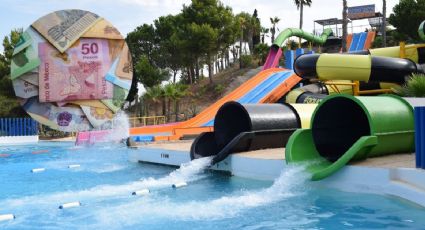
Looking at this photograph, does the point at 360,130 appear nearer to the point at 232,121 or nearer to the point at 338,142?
the point at 338,142

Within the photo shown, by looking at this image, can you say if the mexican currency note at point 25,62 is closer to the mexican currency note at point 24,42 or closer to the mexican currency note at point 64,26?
the mexican currency note at point 24,42

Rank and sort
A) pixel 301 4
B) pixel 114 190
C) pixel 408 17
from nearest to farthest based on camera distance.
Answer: pixel 114 190 < pixel 408 17 < pixel 301 4

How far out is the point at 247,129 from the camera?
10844mm

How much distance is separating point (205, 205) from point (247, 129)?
4058 mm

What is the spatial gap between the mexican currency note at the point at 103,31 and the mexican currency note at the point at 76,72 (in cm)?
27

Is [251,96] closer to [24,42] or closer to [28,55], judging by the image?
[28,55]

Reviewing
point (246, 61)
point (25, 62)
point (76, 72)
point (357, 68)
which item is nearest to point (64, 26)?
point (76, 72)

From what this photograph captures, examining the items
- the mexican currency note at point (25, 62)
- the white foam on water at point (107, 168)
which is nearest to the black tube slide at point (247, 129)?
the white foam on water at point (107, 168)

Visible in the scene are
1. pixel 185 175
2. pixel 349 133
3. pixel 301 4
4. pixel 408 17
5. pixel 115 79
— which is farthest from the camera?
pixel 301 4

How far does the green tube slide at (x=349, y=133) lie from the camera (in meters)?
7.50

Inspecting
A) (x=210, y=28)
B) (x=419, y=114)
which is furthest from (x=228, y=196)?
(x=210, y=28)

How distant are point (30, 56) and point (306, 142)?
63.2 feet

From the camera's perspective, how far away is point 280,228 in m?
5.59

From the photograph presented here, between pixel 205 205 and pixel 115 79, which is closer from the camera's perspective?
pixel 205 205
